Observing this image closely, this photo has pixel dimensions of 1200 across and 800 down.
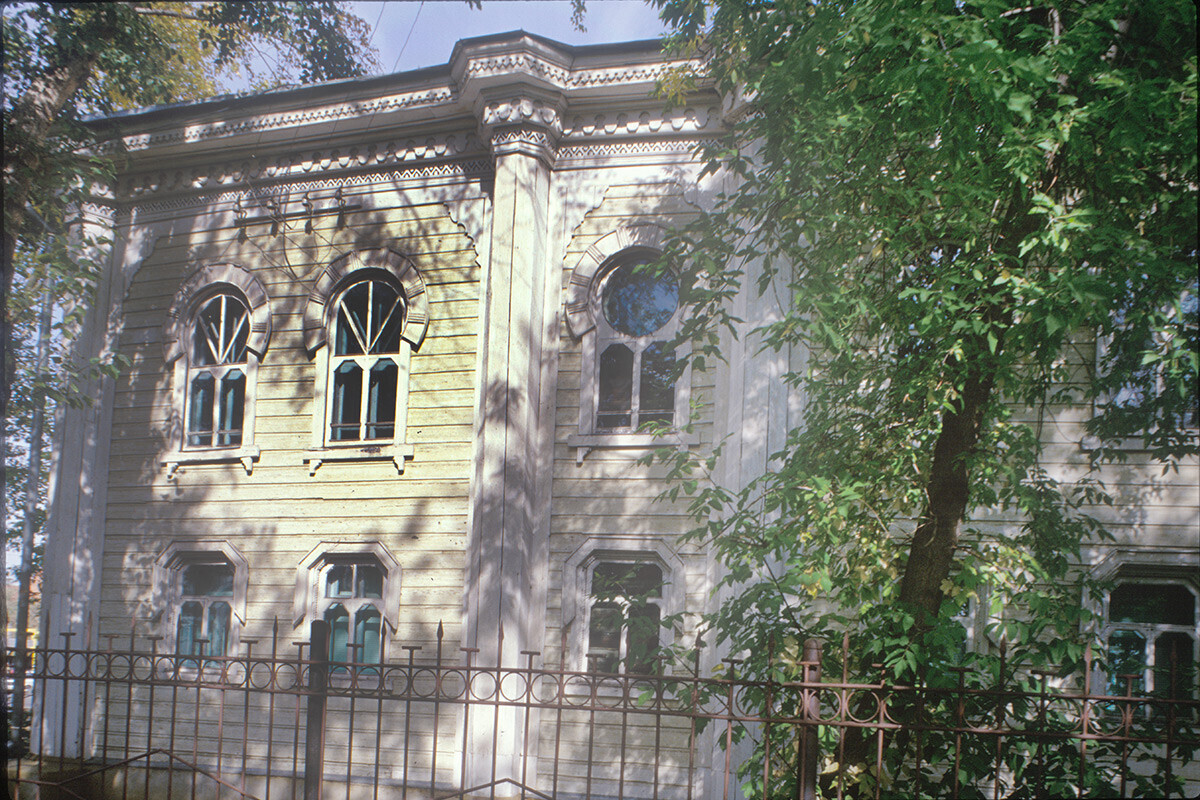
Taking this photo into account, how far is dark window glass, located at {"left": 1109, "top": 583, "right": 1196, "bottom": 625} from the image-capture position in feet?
15.2

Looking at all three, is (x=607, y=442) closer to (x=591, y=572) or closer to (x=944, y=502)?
(x=591, y=572)

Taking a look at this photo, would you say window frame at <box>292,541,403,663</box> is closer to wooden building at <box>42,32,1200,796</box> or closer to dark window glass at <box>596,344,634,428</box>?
wooden building at <box>42,32,1200,796</box>

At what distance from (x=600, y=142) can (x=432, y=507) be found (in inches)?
109

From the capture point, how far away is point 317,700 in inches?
119

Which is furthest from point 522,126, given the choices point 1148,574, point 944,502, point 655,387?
point 1148,574

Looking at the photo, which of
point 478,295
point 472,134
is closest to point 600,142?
point 472,134

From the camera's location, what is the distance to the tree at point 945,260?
2.38 meters

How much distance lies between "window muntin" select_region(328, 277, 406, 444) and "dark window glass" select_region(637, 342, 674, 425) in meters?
1.56

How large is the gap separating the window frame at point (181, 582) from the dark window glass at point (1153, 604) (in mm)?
5051

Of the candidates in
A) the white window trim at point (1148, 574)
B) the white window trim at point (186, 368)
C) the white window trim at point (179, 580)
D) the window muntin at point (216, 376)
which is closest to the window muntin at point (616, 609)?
the white window trim at point (179, 580)

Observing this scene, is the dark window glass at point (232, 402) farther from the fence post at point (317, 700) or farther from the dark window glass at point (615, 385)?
the dark window glass at point (615, 385)

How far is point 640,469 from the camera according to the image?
200 inches

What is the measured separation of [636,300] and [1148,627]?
12.3ft

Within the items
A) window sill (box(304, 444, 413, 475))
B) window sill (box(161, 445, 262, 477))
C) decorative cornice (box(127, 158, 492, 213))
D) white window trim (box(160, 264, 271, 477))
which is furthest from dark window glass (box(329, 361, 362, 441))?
decorative cornice (box(127, 158, 492, 213))
